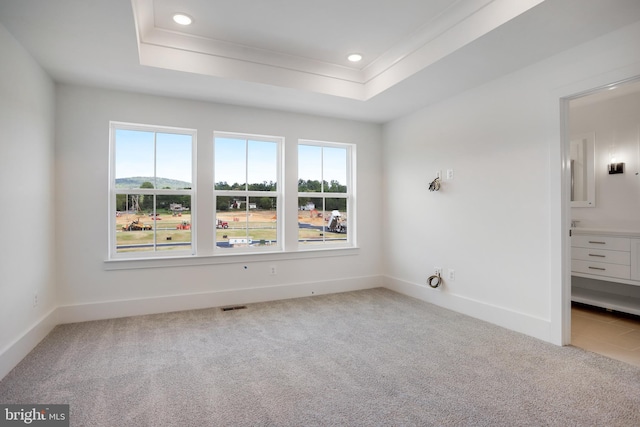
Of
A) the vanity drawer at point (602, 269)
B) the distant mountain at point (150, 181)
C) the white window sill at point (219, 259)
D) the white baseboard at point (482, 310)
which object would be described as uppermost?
the distant mountain at point (150, 181)

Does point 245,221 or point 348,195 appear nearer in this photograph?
point 245,221

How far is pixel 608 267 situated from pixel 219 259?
174 inches

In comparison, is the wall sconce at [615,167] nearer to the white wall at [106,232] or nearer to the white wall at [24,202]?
the white wall at [106,232]

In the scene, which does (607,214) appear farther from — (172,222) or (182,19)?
(172,222)

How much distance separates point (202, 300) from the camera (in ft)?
13.3

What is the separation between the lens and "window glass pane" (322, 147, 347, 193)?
195 inches

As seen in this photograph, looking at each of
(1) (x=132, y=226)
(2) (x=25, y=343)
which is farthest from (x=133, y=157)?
(2) (x=25, y=343)

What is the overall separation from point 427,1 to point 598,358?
10.1ft

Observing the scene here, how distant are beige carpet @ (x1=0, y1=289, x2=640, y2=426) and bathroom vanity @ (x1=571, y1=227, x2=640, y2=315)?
59.5 inches

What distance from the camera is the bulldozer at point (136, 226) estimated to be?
385cm

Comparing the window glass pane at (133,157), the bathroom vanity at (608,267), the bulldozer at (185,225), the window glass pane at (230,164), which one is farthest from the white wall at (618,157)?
the window glass pane at (133,157)

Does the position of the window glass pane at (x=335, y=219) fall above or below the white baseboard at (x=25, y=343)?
above

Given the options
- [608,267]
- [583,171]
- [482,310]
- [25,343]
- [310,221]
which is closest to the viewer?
[25,343]

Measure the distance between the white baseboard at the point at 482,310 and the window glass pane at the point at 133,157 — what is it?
3539 millimetres
